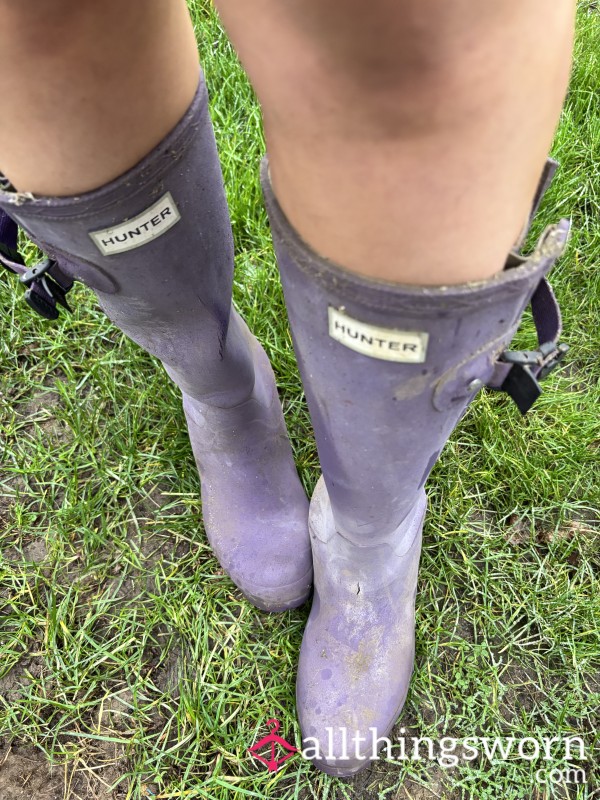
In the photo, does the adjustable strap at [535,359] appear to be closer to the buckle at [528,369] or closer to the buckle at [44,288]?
the buckle at [528,369]

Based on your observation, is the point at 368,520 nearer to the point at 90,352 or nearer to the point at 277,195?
the point at 277,195

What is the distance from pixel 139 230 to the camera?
2.40ft

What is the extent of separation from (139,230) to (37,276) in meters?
0.18

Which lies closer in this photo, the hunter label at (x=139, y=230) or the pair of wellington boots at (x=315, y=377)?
the pair of wellington boots at (x=315, y=377)

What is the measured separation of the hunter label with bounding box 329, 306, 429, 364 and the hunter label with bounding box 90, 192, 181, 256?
11.2 inches

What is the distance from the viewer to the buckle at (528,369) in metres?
0.62

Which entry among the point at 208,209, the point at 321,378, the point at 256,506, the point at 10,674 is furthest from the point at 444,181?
the point at 10,674

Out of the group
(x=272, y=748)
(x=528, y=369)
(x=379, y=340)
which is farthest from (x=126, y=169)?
(x=272, y=748)

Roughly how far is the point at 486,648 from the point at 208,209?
2.73ft

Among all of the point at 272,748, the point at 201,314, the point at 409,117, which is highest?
the point at 409,117

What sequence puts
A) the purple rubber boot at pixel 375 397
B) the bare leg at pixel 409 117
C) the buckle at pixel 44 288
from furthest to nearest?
the buckle at pixel 44 288
the purple rubber boot at pixel 375 397
the bare leg at pixel 409 117

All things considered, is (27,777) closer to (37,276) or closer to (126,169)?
(37,276)

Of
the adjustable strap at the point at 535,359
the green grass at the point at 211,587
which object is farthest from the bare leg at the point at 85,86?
the green grass at the point at 211,587

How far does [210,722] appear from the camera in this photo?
105 cm
